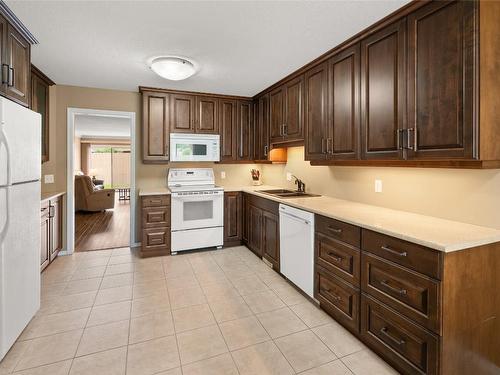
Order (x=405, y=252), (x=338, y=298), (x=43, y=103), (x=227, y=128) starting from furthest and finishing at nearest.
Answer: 1. (x=227, y=128)
2. (x=43, y=103)
3. (x=338, y=298)
4. (x=405, y=252)

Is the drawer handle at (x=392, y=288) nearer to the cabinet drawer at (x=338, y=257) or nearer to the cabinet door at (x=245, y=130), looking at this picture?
the cabinet drawer at (x=338, y=257)

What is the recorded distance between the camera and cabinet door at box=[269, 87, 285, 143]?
369cm

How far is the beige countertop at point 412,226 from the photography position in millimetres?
1511

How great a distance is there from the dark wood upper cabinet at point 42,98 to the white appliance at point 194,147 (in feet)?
5.28

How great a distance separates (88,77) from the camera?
3562 mm

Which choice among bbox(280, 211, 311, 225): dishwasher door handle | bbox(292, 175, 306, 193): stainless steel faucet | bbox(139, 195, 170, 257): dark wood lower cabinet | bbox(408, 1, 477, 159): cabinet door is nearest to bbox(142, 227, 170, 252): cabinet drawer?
bbox(139, 195, 170, 257): dark wood lower cabinet

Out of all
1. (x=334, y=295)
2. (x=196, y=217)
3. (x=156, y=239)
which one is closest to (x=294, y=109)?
(x=196, y=217)

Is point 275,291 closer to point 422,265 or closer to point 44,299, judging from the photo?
point 422,265

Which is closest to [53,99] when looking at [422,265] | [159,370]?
[159,370]

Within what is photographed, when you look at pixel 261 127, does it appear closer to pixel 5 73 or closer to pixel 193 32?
pixel 193 32

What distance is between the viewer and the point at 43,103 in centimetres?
366

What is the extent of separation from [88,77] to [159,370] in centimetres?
346

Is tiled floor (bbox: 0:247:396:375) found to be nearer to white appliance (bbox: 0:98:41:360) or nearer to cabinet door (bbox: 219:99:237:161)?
white appliance (bbox: 0:98:41:360)

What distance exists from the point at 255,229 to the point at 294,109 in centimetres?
170
